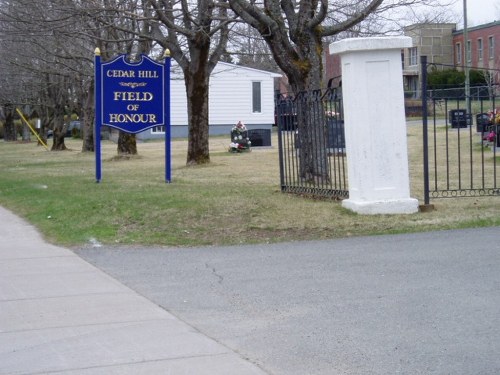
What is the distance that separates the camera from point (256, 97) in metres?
53.6

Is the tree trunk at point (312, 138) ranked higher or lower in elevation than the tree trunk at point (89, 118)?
lower

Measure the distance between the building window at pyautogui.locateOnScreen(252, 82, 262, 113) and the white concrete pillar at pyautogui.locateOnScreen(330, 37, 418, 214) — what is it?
40815 mm

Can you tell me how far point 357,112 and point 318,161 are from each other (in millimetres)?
2326

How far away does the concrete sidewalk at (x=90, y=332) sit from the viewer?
6.31 m

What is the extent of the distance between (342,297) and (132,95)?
10917 mm

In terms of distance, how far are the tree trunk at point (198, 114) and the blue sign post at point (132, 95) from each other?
17.7ft

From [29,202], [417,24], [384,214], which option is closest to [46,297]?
[384,214]

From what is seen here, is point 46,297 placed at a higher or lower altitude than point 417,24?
lower

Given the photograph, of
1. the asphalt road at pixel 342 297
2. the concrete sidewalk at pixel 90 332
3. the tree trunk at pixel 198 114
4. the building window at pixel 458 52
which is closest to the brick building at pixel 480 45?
the building window at pixel 458 52

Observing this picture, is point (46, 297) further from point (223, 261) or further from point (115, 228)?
point (115, 228)

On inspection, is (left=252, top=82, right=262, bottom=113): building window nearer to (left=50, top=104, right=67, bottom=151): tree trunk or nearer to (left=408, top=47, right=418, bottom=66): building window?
(left=408, top=47, right=418, bottom=66): building window

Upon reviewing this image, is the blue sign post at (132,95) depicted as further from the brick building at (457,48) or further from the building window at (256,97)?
the building window at (256,97)

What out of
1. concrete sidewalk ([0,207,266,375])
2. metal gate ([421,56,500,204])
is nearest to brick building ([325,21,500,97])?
metal gate ([421,56,500,204])

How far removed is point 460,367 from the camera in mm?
5945
